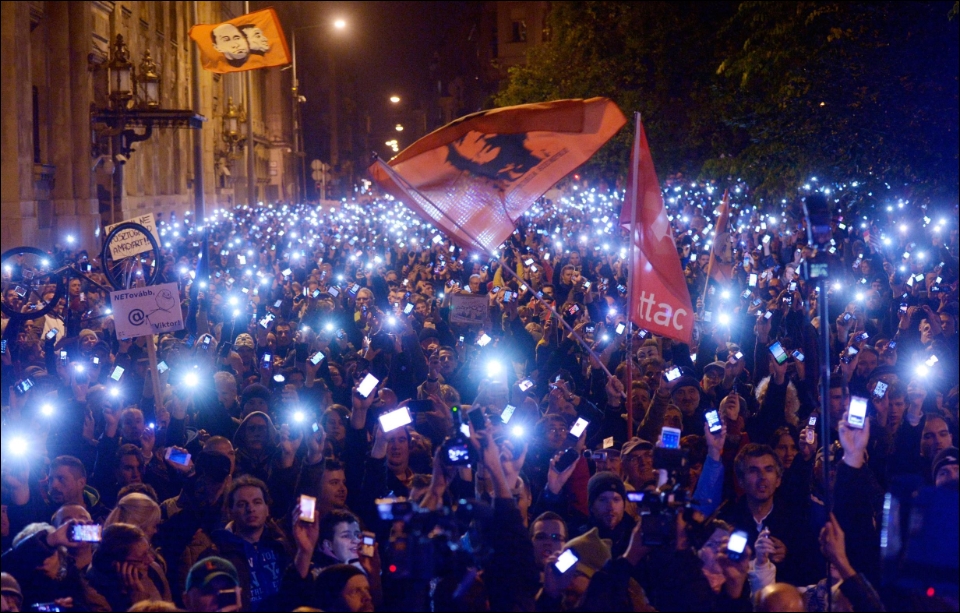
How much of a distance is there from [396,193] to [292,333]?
5126 mm

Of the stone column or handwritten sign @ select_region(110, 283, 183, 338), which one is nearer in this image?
handwritten sign @ select_region(110, 283, 183, 338)

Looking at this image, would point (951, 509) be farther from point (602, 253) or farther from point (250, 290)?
point (602, 253)

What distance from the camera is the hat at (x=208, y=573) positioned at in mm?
5029

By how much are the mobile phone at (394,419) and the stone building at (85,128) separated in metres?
7.23

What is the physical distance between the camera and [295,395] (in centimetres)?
882

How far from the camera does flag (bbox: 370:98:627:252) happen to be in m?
7.87

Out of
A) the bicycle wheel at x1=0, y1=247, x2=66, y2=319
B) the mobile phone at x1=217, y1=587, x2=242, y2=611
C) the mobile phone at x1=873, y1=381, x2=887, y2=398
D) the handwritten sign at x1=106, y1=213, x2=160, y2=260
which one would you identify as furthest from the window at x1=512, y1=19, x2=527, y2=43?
the mobile phone at x1=217, y1=587, x2=242, y2=611

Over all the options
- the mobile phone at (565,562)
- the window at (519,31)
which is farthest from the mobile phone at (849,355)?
the window at (519,31)

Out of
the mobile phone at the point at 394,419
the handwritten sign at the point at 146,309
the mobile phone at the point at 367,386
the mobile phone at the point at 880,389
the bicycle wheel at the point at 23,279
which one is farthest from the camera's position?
the handwritten sign at the point at 146,309

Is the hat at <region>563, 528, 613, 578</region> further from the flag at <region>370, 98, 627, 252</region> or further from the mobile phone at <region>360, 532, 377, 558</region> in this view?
the flag at <region>370, 98, 627, 252</region>

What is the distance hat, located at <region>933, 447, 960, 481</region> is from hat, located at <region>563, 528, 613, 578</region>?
1.99 metres

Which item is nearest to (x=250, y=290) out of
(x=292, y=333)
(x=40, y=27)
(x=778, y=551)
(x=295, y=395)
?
(x=292, y=333)

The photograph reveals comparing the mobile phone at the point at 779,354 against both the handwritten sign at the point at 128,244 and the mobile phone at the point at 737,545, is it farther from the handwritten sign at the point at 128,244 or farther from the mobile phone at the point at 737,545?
the handwritten sign at the point at 128,244

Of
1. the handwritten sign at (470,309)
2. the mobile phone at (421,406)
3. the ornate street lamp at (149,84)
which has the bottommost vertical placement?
the mobile phone at (421,406)
